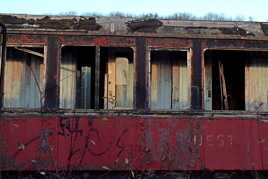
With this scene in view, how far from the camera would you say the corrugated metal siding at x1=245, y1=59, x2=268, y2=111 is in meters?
8.93

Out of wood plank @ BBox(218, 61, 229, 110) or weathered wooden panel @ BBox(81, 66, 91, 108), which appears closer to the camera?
weathered wooden panel @ BBox(81, 66, 91, 108)

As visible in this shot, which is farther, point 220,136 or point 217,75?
point 217,75

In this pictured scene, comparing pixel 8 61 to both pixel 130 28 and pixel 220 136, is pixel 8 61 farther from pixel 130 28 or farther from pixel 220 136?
pixel 220 136

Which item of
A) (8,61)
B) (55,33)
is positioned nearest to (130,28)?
(55,33)

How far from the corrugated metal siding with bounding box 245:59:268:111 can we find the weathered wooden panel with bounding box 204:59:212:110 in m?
0.62

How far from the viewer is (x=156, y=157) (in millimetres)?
8391

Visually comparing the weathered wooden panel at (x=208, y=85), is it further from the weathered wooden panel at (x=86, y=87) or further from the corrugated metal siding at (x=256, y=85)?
the weathered wooden panel at (x=86, y=87)

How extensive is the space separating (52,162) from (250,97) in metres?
3.47

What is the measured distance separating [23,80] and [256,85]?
392 cm

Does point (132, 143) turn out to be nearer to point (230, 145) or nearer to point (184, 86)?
point (184, 86)

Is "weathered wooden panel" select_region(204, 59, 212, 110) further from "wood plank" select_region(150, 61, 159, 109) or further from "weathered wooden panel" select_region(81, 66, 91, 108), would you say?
"weathered wooden panel" select_region(81, 66, 91, 108)

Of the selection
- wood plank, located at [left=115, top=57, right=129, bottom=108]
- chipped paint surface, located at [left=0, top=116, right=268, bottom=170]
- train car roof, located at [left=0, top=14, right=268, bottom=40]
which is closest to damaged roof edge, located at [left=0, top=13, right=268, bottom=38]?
train car roof, located at [left=0, top=14, right=268, bottom=40]

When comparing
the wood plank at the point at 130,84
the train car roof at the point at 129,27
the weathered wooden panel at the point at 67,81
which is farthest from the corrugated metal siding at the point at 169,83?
the weathered wooden panel at the point at 67,81

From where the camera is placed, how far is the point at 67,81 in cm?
862
